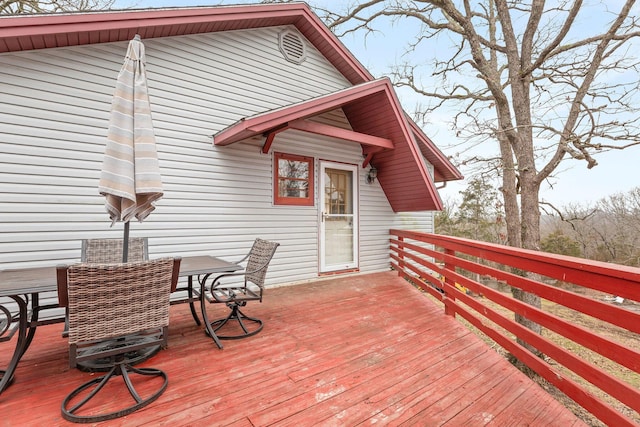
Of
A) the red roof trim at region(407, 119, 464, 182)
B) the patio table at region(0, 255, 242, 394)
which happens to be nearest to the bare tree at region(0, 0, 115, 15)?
the patio table at region(0, 255, 242, 394)

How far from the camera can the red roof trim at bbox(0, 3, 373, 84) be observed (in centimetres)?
306

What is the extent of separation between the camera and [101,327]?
1818mm

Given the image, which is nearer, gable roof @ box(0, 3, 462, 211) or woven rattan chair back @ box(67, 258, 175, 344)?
woven rattan chair back @ box(67, 258, 175, 344)

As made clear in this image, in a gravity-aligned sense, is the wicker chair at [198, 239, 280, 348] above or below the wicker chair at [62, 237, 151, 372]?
below

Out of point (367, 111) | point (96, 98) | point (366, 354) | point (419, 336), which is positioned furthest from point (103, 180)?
point (367, 111)

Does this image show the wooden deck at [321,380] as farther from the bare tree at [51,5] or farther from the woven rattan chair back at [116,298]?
the bare tree at [51,5]

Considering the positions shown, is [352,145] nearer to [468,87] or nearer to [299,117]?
[299,117]

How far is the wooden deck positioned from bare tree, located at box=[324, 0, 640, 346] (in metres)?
3.65

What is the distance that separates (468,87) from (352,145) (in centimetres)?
500

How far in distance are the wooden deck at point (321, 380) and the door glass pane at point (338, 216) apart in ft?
7.28

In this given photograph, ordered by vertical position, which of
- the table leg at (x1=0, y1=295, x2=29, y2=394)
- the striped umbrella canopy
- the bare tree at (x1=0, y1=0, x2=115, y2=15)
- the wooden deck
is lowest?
the wooden deck

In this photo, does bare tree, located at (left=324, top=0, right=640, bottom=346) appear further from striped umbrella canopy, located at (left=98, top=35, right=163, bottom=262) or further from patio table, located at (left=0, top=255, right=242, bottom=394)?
patio table, located at (left=0, top=255, right=242, bottom=394)

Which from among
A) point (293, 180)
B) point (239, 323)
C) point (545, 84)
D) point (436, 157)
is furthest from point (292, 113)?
point (545, 84)

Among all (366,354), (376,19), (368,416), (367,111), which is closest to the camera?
(368,416)
